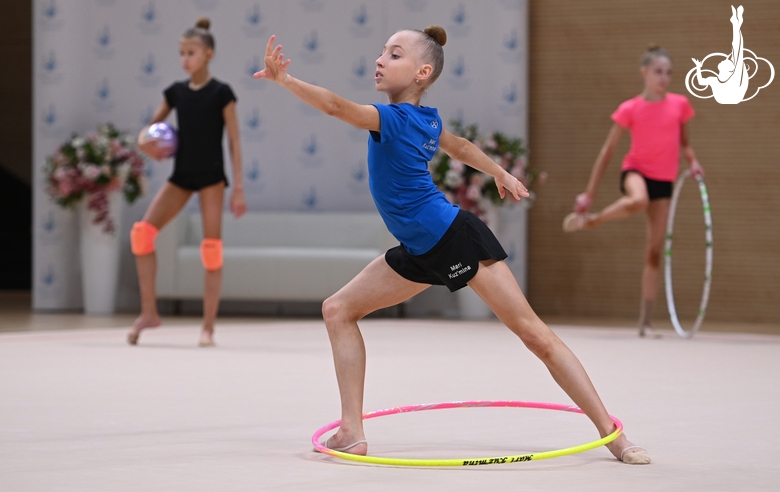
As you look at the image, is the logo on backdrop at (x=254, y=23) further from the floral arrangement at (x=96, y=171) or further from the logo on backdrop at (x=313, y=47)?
the floral arrangement at (x=96, y=171)

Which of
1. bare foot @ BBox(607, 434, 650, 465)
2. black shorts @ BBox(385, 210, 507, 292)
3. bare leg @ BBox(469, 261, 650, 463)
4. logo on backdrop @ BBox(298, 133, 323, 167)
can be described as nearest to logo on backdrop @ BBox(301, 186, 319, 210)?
logo on backdrop @ BBox(298, 133, 323, 167)

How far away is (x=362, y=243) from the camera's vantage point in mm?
8914

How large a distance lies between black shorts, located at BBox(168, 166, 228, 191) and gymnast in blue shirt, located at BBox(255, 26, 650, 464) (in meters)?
3.11

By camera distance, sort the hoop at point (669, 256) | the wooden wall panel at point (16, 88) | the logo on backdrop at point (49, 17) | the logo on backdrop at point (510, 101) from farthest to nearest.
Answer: the wooden wall panel at point (16, 88), the logo on backdrop at point (49, 17), the logo on backdrop at point (510, 101), the hoop at point (669, 256)

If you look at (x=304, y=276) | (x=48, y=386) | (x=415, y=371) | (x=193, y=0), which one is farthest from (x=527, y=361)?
(x=193, y=0)

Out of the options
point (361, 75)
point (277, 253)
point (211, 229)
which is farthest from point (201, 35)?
point (361, 75)

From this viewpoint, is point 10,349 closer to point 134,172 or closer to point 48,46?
point 134,172

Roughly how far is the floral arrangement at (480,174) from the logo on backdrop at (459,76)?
0.67 meters

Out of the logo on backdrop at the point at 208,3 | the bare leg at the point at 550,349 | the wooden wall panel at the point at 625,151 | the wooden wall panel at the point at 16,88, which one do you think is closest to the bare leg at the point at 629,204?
the wooden wall panel at the point at 625,151

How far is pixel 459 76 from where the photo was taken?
909 cm

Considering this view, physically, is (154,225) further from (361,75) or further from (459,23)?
(459,23)

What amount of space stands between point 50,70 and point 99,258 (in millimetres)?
1899

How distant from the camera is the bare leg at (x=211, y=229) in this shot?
584cm

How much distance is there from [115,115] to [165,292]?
1.96 metres
